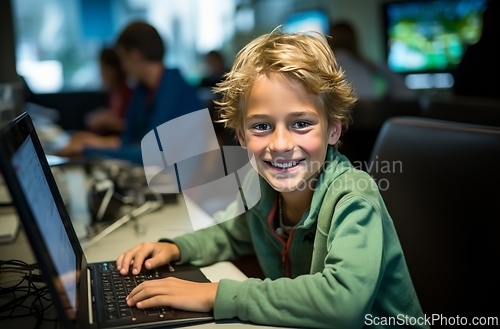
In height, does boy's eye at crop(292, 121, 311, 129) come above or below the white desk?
above

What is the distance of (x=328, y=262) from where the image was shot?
0.87 m

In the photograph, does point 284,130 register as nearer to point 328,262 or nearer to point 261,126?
point 261,126

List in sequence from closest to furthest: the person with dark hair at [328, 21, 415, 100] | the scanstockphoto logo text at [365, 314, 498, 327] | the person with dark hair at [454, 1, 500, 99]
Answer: the scanstockphoto logo text at [365, 314, 498, 327]
the person with dark hair at [454, 1, 500, 99]
the person with dark hair at [328, 21, 415, 100]

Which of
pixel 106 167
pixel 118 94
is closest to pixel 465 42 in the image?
pixel 118 94

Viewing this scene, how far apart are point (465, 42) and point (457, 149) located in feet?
12.8

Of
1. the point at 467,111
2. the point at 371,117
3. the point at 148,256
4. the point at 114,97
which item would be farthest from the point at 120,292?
the point at 114,97

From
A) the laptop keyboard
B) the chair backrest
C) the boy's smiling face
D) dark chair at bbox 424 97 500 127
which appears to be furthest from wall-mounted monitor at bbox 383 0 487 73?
the laptop keyboard

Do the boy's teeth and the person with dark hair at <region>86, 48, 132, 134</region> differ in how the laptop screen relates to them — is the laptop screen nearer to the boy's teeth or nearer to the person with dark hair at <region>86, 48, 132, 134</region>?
the boy's teeth

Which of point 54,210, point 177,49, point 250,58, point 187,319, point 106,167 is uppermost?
point 250,58

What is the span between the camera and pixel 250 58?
1031mm

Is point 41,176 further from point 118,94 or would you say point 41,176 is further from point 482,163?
point 118,94

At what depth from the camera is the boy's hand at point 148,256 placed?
1.09 m

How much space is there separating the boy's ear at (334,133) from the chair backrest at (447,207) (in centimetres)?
19

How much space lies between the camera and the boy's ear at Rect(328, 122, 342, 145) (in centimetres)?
105
